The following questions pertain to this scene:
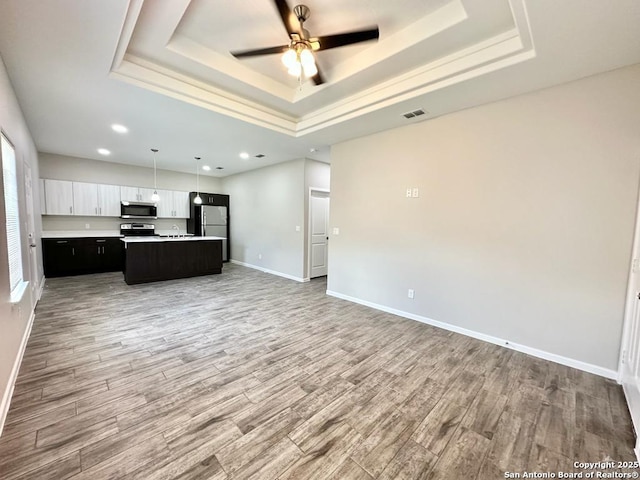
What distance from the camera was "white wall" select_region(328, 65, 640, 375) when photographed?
2.44 meters

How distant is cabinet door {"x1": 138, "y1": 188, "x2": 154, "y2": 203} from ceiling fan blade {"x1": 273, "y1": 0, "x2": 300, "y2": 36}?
680 centimetres

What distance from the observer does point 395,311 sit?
4.02 m

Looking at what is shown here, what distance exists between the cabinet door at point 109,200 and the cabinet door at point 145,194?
501 mm

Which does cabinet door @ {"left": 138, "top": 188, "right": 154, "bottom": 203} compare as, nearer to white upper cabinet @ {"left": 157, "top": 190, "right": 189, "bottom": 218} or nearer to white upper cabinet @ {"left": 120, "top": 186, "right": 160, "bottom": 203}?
white upper cabinet @ {"left": 120, "top": 186, "right": 160, "bottom": 203}

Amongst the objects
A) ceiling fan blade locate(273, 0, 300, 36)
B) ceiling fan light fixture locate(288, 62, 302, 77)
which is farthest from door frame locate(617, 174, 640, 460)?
ceiling fan blade locate(273, 0, 300, 36)

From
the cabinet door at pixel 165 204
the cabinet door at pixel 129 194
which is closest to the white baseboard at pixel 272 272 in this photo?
the cabinet door at pixel 165 204

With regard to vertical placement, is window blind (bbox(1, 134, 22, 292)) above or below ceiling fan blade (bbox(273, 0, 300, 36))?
below

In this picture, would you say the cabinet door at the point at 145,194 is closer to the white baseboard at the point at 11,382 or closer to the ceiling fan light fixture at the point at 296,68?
the white baseboard at the point at 11,382

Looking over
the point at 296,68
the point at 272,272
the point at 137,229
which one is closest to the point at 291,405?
the point at 296,68

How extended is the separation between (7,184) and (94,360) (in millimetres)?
1834

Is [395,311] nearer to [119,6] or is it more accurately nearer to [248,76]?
[248,76]

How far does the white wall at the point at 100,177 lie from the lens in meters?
6.07

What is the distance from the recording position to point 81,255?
6.00m

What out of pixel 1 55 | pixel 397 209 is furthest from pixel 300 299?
pixel 1 55
